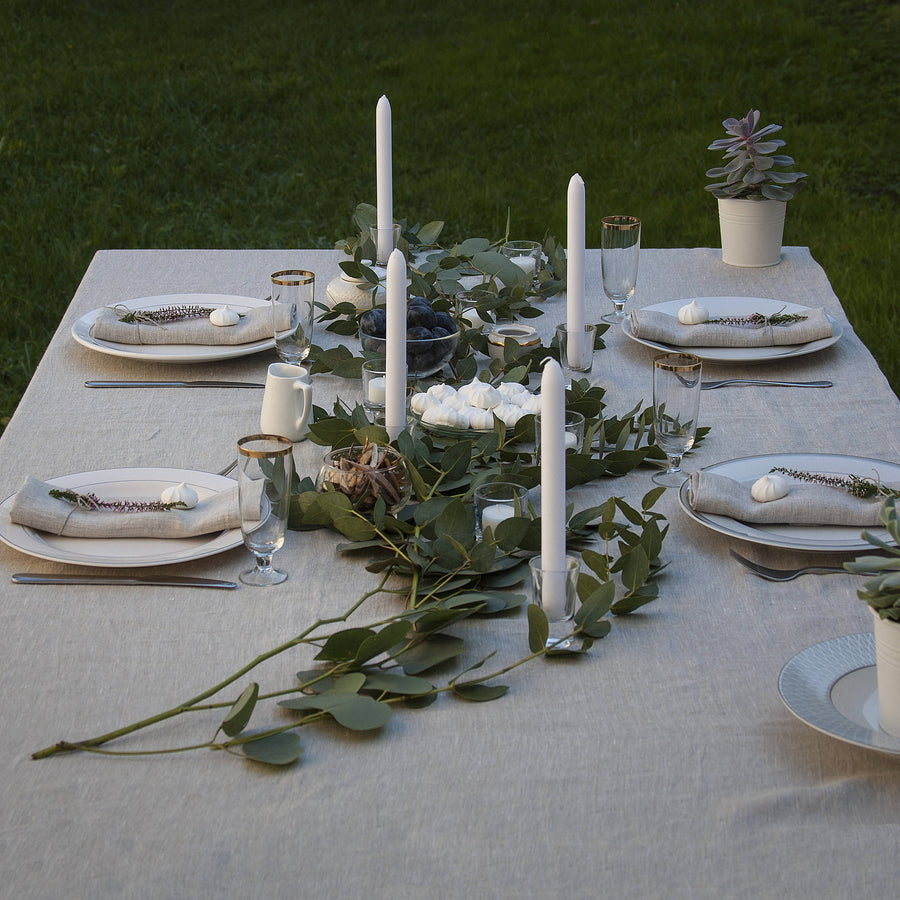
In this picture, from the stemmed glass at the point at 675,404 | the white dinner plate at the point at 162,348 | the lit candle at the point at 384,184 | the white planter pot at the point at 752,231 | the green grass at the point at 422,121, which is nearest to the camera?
the stemmed glass at the point at 675,404

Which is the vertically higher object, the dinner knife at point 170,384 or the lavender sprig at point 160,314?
the lavender sprig at point 160,314

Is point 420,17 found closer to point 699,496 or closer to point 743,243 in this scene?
point 743,243

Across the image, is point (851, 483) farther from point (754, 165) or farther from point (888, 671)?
point (754, 165)

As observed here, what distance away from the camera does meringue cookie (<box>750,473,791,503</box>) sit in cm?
142

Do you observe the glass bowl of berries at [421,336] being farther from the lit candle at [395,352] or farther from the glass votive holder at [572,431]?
the glass votive holder at [572,431]

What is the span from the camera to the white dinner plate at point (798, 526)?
4.41ft

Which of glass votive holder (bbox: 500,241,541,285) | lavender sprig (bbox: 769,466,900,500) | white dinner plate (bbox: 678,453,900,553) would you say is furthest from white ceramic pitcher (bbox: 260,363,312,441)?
glass votive holder (bbox: 500,241,541,285)

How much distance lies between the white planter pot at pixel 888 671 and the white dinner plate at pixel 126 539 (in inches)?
27.6

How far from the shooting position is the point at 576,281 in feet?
6.37

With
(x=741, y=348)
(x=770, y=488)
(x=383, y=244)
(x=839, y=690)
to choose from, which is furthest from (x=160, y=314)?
(x=839, y=690)

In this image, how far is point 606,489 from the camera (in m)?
1.55

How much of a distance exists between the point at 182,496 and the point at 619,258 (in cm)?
111

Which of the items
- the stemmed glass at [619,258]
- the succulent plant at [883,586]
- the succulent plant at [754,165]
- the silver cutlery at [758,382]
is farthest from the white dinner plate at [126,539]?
the succulent plant at [754,165]

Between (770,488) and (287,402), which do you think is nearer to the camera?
(770,488)
